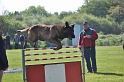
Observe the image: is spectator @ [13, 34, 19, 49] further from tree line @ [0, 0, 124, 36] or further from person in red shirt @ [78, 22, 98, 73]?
person in red shirt @ [78, 22, 98, 73]

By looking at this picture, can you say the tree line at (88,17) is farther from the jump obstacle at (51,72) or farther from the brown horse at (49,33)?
the jump obstacle at (51,72)

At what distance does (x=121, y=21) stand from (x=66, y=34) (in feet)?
304

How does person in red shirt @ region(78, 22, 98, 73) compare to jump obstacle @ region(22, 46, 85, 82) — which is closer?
jump obstacle @ region(22, 46, 85, 82)

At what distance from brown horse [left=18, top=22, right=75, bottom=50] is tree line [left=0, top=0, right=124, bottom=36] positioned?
1936 inches

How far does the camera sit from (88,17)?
96.4 metres

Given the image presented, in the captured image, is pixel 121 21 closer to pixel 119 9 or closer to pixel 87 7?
pixel 119 9

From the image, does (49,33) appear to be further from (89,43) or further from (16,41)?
(16,41)

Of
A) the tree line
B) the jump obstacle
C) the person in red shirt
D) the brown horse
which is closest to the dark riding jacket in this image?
the person in red shirt

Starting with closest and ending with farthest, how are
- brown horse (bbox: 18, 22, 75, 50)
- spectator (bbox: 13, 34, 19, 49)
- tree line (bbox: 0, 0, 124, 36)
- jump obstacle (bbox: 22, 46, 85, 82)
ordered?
jump obstacle (bbox: 22, 46, 85, 82)
brown horse (bbox: 18, 22, 75, 50)
spectator (bbox: 13, 34, 19, 49)
tree line (bbox: 0, 0, 124, 36)

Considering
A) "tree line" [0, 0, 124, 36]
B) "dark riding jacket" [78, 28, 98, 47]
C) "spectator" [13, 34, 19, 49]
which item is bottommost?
"spectator" [13, 34, 19, 49]

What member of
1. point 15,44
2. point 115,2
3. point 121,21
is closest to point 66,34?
point 15,44

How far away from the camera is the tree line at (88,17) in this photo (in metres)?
75.9

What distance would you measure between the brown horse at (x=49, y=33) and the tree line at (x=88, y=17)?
1936 inches

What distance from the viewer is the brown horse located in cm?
1379
